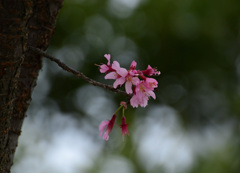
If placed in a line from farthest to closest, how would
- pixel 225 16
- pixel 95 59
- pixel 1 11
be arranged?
pixel 225 16 < pixel 95 59 < pixel 1 11

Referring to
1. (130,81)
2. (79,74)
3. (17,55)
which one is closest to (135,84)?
(130,81)

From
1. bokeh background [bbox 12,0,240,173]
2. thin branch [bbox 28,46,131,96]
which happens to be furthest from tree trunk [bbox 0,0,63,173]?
bokeh background [bbox 12,0,240,173]

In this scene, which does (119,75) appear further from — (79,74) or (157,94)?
(157,94)

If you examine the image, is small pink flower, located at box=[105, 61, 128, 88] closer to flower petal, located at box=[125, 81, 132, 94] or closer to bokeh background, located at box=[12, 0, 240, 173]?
flower petal, located at box=[125, 81, 132, 94]

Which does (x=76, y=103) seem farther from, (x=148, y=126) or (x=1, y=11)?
(x=1, y=11)

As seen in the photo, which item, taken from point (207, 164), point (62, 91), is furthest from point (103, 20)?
point (207, 164)

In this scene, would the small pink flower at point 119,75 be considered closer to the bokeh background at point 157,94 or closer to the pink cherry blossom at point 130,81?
the pink cherry blossom at point 130,81

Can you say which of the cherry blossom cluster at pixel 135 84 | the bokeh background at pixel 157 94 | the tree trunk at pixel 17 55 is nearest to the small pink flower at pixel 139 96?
the cherry blossom cluster at pixel 135 84
